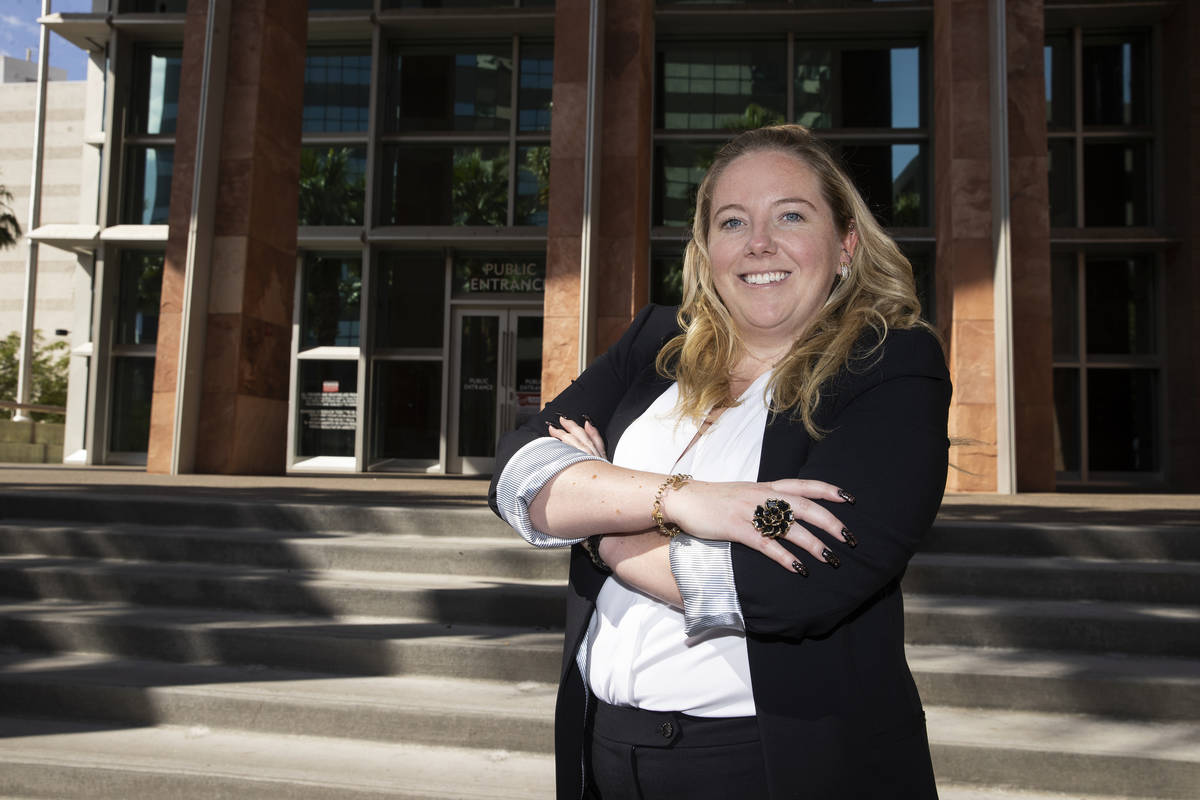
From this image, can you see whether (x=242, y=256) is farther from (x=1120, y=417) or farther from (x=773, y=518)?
(x=1120, y=417)

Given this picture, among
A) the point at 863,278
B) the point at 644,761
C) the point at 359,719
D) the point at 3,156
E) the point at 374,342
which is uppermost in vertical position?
the point at 3,156

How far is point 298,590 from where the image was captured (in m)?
4.96

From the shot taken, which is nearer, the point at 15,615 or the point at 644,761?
the point at 644,761

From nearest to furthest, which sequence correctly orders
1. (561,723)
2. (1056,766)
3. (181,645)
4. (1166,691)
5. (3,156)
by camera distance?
(561,723), (1056,766), (1166,691), (181,645), (3,156)

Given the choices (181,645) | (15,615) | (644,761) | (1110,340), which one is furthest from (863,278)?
(1110,340)

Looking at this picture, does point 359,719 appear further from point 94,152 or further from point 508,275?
point 94,152

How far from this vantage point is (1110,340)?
51.3ft

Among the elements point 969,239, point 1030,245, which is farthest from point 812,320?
point 1030,245

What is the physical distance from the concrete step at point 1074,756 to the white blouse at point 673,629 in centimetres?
225

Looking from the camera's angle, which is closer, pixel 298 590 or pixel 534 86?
pixel 298 590

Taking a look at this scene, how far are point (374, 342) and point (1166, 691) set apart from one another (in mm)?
13927

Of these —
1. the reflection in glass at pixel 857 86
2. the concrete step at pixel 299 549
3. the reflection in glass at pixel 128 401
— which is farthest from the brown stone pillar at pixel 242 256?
the reflection in glass at pixel 857 86

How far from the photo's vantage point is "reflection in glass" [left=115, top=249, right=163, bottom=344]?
17234 mm

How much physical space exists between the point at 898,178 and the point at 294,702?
44.7 ft
